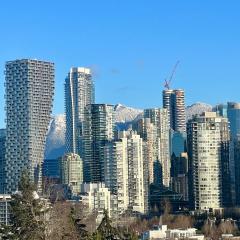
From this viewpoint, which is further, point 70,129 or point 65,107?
point 65,107

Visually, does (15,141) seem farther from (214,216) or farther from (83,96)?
(214,216)

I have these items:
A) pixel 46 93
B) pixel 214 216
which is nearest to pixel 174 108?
pixel 46 93

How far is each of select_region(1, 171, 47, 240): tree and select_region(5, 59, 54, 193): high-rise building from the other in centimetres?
10681

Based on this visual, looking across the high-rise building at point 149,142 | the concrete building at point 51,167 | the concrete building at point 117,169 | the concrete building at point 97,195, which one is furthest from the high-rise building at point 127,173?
the concrete building at point 51,167

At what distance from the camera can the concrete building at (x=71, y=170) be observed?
11667 cm

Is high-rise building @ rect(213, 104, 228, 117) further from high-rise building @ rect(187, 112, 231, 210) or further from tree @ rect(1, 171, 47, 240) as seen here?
tree @ rect(1, 171, 47, 240)

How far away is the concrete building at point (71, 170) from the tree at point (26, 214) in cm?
9005

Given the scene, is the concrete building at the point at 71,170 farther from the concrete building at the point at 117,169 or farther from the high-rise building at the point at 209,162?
the high-rise building at the point at 209,162

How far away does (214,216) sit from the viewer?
303ft

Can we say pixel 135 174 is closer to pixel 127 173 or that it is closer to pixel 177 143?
pixel 127 173

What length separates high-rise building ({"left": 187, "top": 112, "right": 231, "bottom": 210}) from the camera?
106 metres

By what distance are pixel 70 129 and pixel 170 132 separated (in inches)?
673

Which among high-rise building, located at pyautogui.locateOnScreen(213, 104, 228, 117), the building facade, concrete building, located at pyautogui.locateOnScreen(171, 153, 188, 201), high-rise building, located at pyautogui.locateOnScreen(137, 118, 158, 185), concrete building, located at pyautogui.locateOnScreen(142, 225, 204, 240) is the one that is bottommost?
concrete building, located at pyautogui.locateOnScreen(142, 225, 204, 240)

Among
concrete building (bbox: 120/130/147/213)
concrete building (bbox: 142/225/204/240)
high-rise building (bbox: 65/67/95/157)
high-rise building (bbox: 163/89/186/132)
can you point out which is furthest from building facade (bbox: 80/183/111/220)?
high-rise building (bbox: 163/89/186/132)
